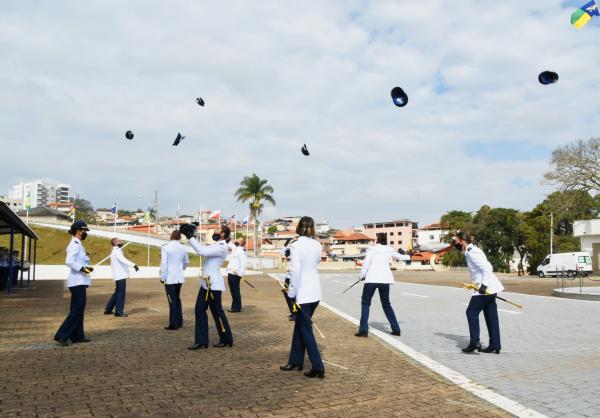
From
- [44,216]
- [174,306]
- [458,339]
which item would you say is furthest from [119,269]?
[44,216]

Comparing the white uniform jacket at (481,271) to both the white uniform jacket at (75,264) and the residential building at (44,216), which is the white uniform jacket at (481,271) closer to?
the white uniform jacket at (75,264)

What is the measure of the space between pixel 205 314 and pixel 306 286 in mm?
2482

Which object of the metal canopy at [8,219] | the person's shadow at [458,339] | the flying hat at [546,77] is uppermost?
the flying hat at [546,77]

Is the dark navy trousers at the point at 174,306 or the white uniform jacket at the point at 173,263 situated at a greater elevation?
the white uniform jacket at the point at 173,263

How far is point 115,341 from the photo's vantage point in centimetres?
912

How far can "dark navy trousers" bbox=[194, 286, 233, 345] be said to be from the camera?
8.09 metres

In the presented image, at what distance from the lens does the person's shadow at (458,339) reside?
8889mm

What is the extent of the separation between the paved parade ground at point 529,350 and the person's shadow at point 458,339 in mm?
17

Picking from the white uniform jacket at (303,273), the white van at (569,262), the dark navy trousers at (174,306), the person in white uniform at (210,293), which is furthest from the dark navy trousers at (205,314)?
the white van at (569,262)

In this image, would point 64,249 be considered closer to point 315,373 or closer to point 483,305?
point 483,305

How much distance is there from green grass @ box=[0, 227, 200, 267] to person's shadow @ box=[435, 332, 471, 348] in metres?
63.7

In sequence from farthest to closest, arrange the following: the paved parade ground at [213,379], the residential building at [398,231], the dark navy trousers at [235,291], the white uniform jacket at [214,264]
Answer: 1. the residential building at [398,231]
2. the dark navy trousers at [235,291]
3. the white uniform jacket at [214,264]
4. the paved parade ground at [213,379]

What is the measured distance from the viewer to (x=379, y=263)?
9531 millimetres

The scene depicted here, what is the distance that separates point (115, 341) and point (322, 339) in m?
3.58
